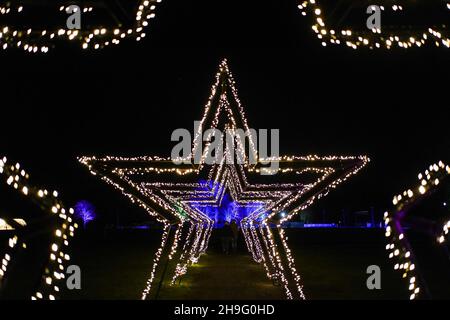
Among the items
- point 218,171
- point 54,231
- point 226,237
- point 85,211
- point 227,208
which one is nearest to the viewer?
point 54,231

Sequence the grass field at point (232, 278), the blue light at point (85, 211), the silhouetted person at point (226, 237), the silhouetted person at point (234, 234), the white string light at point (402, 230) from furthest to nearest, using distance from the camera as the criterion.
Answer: the blue light at point (85, 211)
the silhouetted person at point (226, 237)
the silhouetted person at point (234, 234)
the grass field at point (232, 278)
the white string light at point (402, 230)

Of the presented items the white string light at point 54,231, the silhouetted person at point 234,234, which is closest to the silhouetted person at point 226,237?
the silhouetted person at point 234,234

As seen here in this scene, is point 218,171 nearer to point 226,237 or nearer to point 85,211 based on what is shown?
point 226,237

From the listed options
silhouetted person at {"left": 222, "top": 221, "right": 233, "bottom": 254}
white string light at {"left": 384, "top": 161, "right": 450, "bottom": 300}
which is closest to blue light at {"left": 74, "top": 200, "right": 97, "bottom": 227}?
silhouetted person at {"left": 222, "top": 221, "right": 233, "bottom": 254}

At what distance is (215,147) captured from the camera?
7.09 m

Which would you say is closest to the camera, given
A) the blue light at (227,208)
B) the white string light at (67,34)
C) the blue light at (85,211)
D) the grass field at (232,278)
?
the white string light at (67,34)

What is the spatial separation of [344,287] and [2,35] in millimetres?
8899

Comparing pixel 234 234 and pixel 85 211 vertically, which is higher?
pixel 85 211

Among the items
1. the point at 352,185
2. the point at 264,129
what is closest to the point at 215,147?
the point at 264,129

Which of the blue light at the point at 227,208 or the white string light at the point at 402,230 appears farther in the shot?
the blue light at the point at 227,208

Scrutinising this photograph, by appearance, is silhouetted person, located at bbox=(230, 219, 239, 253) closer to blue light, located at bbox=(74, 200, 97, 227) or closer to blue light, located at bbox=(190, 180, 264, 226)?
blue light, located at bbox=(190, 180, 264, 226)

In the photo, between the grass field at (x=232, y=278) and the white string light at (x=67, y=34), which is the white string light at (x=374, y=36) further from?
the grass field at (x=232, y=278)

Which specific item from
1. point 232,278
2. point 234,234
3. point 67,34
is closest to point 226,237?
point 234,234

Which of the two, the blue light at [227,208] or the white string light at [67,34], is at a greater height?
the blue light at [227,208]
